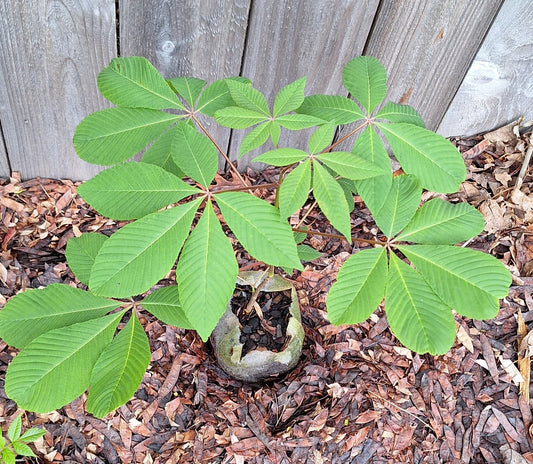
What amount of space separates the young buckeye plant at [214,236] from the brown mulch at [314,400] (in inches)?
22.9

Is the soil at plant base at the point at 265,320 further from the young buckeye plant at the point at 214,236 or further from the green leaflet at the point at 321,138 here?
the green leaflet at the point at 321,138

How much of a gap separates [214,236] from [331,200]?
23 centimetres

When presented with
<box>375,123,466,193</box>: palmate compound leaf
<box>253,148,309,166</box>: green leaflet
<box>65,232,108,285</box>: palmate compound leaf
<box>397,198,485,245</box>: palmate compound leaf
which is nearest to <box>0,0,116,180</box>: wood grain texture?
<box>65,232,108,285</box>: palmate compound leaf

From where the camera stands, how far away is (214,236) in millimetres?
923

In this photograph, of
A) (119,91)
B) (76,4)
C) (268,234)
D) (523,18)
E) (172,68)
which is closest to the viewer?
(268,234)

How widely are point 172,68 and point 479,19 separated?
3.32ft

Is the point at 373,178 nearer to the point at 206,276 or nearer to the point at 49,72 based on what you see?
the point at 206,276

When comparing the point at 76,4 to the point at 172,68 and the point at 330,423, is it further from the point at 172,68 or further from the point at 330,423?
the point at 330,423

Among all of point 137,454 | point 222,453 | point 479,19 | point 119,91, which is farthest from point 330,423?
point 479,19

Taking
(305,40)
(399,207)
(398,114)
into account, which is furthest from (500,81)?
(399,207)

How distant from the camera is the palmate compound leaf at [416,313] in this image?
924mm

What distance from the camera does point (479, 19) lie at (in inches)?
64.8

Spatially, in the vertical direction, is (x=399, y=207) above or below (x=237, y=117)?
below

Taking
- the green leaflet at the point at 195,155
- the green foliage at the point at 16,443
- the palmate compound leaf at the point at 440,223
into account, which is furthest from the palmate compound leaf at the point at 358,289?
the green foliage at the point at 16,443
